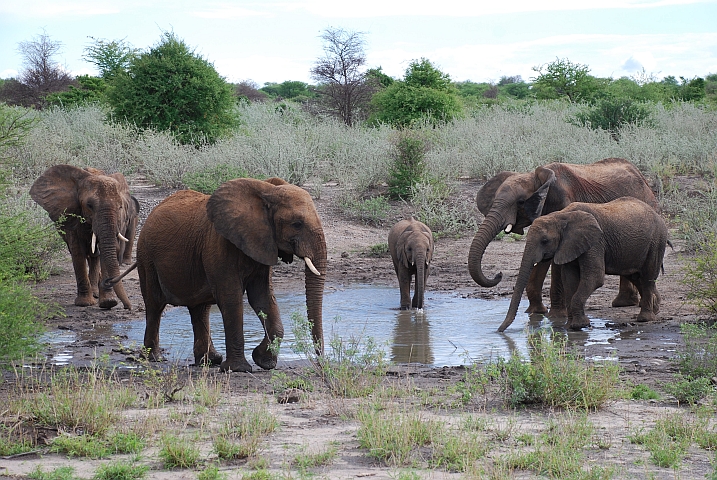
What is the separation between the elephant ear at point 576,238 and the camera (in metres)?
10.3

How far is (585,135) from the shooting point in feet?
74.5

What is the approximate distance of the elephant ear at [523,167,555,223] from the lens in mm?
11414

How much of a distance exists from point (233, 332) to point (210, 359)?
860 mm

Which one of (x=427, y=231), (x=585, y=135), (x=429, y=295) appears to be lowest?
(x=429, y=295)

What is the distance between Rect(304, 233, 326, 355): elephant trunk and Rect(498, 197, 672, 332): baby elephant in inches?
124

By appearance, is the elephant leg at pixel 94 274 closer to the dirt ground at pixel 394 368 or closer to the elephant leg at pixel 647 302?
the dirt ground at pixel 394 368

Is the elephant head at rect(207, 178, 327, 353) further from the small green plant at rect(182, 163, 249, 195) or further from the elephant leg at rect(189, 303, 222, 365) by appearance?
Answer: the small green plant at rect(182, 163, 249, 195)

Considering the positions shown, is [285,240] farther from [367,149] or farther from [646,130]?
[646,130]

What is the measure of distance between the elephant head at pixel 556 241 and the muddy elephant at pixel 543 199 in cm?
62

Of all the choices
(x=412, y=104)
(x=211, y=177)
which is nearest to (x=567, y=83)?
(x=412, y=104)

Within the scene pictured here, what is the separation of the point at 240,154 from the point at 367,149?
10.1 ft


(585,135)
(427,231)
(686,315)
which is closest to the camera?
(686,315)

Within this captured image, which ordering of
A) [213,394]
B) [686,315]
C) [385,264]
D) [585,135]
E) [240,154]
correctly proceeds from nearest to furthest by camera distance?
[213,394] < [686,315] < [385,264] < [240,154] < [585,135]

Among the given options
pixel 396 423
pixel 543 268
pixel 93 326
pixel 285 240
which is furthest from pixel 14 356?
pixel 543 268
